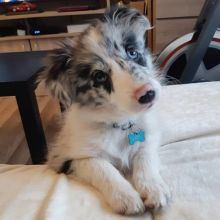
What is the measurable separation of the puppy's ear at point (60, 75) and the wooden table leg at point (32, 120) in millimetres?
481

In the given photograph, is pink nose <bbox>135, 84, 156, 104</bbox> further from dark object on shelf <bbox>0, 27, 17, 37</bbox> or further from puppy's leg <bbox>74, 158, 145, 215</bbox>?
dark object on shelf <bbox>0, 27, 17, 37</bbox>

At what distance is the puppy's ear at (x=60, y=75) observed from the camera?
3.39ft

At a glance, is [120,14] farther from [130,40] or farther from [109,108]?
[109,108]

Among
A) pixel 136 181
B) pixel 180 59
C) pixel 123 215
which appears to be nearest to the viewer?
pixel 123 215

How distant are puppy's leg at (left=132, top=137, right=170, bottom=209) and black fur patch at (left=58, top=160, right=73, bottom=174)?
220 millimetres

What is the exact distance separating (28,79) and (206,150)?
37.0 inches

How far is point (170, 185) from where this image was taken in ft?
3.04

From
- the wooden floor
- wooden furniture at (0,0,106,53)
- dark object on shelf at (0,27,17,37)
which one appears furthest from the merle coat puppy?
dark object on shelf at (0,27,17,37)

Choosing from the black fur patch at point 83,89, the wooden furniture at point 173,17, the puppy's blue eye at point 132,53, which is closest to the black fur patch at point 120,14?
the puppy's blue eye at point 132,53

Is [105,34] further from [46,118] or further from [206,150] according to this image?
[46,118]

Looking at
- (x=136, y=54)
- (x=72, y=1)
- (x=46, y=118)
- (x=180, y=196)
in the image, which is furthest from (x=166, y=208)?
(x=72, y=1)

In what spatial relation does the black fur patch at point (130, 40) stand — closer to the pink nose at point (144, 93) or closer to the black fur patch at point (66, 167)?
the pink nose at point (144, 93)

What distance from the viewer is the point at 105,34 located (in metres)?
1.03

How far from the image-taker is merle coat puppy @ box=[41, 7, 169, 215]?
92cm
